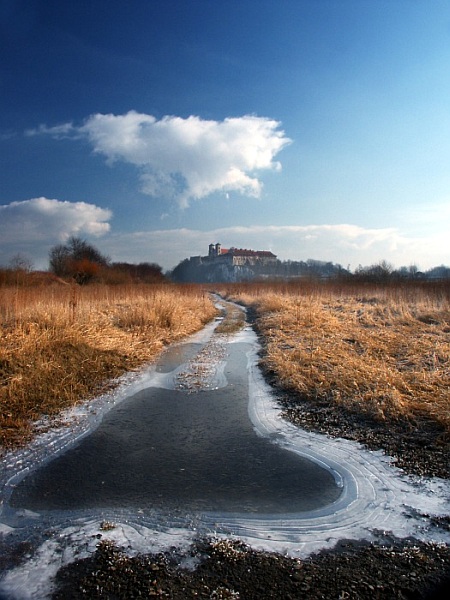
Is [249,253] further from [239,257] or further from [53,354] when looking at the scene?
[53,354]

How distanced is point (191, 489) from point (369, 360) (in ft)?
17.7

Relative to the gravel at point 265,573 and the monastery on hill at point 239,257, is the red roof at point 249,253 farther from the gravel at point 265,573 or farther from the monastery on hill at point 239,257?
the gravel at point 265,573

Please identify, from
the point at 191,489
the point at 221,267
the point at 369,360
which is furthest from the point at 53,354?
the point at 221,267

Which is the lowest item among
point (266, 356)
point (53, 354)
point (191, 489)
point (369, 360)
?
point (191, 489)

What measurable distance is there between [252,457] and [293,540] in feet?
4.85

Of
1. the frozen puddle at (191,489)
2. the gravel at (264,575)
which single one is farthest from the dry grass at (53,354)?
the gravel at (264,575)

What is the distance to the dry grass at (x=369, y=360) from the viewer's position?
18.3 ft

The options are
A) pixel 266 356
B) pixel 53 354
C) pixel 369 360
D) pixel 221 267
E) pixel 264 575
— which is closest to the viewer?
pixel 264 575

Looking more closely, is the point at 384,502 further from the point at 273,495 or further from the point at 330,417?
the point at 330,417

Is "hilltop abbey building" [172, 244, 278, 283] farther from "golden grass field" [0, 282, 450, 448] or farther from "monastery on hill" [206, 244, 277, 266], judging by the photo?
"golden grass field" [0, 282, 450, 448]

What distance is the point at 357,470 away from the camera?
158 inches

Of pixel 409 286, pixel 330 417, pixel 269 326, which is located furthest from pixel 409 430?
pixel 409 286

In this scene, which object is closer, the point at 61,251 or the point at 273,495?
the point at 273,495

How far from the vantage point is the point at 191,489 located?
364 centimetres
